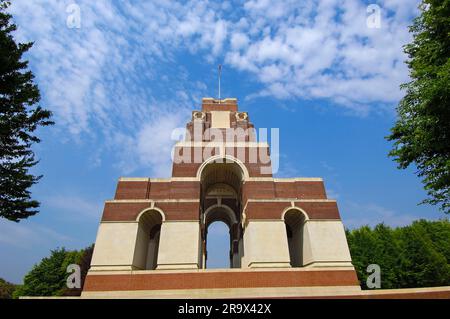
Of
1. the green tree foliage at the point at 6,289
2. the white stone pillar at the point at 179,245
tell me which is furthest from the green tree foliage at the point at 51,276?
the white stone pillar at the point at 179,245

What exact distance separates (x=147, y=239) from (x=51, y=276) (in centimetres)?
2833

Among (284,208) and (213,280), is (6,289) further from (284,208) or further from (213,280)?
(284,208)

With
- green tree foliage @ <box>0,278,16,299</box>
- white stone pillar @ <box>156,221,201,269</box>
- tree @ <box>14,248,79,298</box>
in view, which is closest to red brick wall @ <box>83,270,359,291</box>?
white stone pillar @ <box>156,221,201,269</box>

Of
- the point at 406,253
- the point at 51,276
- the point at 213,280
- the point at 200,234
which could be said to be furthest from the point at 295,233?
the point at 51,276

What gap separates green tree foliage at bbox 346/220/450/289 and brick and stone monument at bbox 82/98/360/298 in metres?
17.9

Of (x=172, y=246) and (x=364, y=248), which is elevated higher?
(x=364, y=248)

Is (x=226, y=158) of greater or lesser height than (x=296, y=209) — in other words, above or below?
above

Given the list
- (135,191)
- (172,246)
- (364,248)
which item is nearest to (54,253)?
(135,191)

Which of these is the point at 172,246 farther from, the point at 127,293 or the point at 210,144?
the point at 210,144

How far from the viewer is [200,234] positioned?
23.9m

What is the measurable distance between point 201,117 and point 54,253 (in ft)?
121
